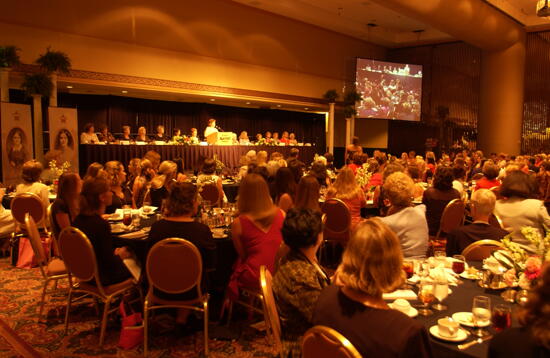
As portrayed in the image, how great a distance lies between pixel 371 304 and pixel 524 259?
149 cm

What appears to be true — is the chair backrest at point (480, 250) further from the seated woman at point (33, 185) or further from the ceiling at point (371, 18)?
the ceiling at point (371, 18)

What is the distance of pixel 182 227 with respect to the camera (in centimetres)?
352

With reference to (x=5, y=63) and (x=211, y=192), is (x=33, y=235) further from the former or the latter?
(x=5, y=63)

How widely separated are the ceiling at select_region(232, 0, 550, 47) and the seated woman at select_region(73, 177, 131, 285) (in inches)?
467

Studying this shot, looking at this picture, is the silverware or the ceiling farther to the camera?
the ceiling

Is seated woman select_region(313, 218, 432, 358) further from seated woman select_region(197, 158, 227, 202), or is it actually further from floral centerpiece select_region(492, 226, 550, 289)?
seated woman select_region(197, 158, 227, 202)

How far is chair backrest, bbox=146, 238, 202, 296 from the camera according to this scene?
3.31 m

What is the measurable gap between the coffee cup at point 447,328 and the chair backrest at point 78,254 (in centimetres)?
265

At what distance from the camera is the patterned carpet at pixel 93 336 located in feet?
12.0

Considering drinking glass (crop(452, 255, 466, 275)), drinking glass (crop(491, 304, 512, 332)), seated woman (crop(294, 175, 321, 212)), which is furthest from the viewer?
seated woman (crop(294, 175, 321, 212))

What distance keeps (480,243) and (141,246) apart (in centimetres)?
288

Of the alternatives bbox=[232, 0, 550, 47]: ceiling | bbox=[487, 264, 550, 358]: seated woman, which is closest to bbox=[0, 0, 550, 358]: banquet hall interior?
bbox=[487, 264, 550, 358]: seated woman

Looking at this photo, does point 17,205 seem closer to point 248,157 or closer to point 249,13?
point 248,157

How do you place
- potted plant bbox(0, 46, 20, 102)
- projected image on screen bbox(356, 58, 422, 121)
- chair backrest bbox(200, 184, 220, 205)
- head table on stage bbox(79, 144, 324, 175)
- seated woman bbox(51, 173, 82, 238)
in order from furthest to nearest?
projected image on screen bbox(356, 58, 422, 121), head table on stage bbox(79, 144, 324, 175), potted plant bbox(0, 46, 20, 102), chair backrest bbox(200, 184, 220, 205), seated woman bbox(51, 173, 82, 238)
